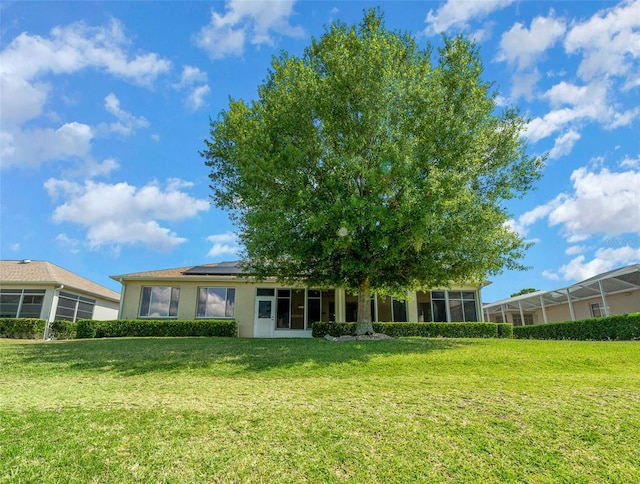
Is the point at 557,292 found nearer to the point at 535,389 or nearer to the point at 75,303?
the point at 535,389

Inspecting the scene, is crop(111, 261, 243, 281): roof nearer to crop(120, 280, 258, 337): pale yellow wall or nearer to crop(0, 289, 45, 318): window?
crop(120, 280, 258, 337): pale yellow wall

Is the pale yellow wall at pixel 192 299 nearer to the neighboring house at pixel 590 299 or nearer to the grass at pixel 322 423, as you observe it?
the grass at pixel 322 423

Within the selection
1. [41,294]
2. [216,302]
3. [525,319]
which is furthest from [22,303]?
[525,319]

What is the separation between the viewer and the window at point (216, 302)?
20703mm

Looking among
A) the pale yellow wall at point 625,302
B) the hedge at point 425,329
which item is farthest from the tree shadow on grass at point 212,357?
the pale yellow wall at point 625,302

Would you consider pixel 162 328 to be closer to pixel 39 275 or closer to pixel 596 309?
pixel 39 275

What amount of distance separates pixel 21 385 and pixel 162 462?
512cm

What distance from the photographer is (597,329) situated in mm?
17203

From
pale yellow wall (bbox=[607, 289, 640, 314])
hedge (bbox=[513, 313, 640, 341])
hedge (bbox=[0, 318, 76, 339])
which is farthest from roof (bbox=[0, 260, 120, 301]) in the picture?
pale yellow wall (bbox=[607, 289, 640, 314])

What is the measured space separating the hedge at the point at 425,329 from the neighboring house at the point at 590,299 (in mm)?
6713

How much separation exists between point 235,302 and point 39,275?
39.1ft

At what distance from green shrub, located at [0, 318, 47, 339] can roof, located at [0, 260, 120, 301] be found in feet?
8.57

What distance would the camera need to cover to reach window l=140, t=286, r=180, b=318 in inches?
809

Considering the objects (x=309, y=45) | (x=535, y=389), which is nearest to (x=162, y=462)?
(x=535, y=389)
